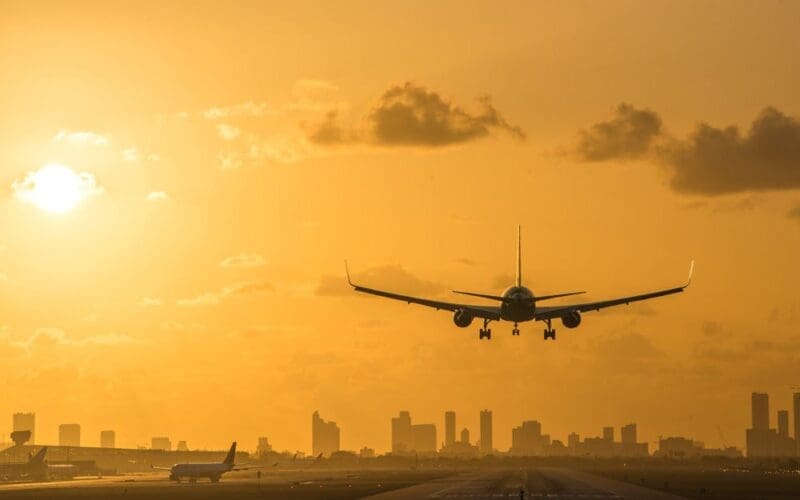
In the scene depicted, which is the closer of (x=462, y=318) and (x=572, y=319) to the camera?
(x=462, y=318)

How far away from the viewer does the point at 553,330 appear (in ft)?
436

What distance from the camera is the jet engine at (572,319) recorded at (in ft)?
421

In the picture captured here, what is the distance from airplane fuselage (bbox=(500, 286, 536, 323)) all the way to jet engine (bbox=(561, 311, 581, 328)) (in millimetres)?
7015

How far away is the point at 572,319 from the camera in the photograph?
128625 millimetres

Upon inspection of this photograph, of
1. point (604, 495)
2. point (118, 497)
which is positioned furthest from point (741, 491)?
point (118, 497)

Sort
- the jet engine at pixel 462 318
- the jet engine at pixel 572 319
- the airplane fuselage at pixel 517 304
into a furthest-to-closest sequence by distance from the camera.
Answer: the jet engine at pixel 572 319 < the jet engine at pixel 462 318 < the airplane fuselage at pixel 517 304

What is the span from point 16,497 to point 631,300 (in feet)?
272

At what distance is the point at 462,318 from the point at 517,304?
887cm

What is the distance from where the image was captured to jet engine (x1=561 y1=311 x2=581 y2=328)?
128 m

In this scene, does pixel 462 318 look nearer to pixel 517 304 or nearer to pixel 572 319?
pixel 517 304

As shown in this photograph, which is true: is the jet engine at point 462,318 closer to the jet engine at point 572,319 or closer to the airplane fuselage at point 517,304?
the airplane fuselage at point 517,304

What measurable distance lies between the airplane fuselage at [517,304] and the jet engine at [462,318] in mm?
5762

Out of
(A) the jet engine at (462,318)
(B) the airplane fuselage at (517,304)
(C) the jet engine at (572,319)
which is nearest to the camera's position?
(B) the airplane fuselage at (517,304)

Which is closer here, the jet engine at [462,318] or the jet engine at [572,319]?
the jet engine at [462,318]
